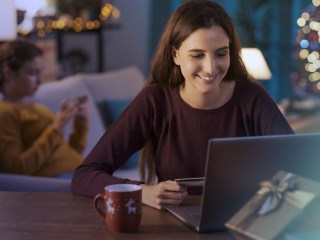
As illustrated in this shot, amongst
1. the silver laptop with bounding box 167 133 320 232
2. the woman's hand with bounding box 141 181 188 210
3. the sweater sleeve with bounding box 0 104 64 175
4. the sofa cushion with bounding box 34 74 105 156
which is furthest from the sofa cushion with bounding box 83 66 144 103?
the silver laptop with bounding box 167 133 320 232

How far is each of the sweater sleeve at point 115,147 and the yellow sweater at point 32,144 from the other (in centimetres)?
100

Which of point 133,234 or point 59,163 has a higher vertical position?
point 133,234

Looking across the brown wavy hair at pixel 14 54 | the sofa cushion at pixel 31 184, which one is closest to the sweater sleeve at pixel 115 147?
the sofa cushion at pixel 31 184

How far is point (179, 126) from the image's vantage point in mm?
1881

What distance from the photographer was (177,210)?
154 centimetres

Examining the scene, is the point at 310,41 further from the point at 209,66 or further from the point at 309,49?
the point at 209,66

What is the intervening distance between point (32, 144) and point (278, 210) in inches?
74.8

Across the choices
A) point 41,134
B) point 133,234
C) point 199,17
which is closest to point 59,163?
point 41,134

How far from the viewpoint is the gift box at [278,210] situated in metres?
1.11

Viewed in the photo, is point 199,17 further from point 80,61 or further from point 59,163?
point 80,61

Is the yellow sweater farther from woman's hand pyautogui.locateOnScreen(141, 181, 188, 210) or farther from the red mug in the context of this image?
the red mug

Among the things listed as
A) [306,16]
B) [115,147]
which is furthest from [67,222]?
[306,16]

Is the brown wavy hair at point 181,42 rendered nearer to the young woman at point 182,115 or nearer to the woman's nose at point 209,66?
the young woman at point 182,115

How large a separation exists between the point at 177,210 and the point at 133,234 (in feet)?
0.59
